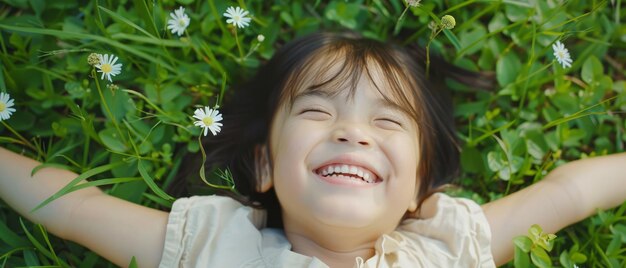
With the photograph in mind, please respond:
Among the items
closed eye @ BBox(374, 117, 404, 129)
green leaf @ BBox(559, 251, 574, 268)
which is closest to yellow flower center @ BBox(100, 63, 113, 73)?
closed eye @ BBox(374, 117, 404, 129)

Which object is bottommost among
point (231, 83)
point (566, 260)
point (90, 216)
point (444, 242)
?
point (566, 260)

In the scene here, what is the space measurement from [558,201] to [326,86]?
69 cm

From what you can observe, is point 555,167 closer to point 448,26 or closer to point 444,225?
point 444,225

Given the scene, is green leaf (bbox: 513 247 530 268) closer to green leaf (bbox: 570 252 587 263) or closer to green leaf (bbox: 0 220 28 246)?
green leaf (bbox: 570 252 587 263)

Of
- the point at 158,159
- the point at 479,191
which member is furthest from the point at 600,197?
the point at 158,159

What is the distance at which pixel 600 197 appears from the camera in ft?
5.96

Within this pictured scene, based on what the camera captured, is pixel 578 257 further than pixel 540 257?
Yes

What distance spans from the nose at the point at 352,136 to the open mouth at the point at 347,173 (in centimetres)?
6

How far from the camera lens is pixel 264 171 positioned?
70.7 inches

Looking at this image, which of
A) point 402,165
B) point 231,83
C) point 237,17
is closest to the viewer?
point 402,165

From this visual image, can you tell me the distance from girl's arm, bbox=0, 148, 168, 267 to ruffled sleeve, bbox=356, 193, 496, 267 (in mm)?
517

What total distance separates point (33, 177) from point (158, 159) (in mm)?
324

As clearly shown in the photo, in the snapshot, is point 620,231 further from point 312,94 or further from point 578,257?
point 312,94

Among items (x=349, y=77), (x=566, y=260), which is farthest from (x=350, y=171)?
(x=566, y=260)
